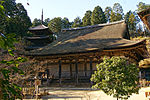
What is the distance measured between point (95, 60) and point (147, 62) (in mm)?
11000

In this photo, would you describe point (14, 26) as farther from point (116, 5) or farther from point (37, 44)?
point (116, 5)

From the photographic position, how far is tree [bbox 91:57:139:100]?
5.95 metres

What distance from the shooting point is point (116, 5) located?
5306cm

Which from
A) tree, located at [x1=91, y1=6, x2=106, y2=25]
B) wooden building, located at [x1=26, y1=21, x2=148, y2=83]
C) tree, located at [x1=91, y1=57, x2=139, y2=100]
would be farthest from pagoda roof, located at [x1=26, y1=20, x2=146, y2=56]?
tree, located at [x1=91, y1=6, x2=106, y2=25]

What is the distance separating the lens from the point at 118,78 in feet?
19.7

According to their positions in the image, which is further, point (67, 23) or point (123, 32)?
point (67, 23)

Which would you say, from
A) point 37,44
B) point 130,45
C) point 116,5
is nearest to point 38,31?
point 37,44

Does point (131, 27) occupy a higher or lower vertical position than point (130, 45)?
higher

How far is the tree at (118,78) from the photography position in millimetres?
5953

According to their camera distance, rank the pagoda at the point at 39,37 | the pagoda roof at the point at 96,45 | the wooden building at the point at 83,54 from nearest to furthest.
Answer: the pagoda roof at the point at 96,45
the wooden building at the point at 83,54
the pagoda at the point at 39,37

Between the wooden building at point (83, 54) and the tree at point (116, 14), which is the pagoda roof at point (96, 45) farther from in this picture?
the tree at point (116, 14)

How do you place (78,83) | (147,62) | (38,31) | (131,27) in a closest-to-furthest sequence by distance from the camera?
(78,83)
(147,62)
(38,31)
(131,27)

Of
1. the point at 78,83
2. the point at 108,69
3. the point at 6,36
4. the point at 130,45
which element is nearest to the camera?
the point at 6,36

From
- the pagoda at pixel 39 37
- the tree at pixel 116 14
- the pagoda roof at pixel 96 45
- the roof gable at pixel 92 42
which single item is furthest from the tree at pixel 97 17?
the pagoda roof at pixel 96 45
